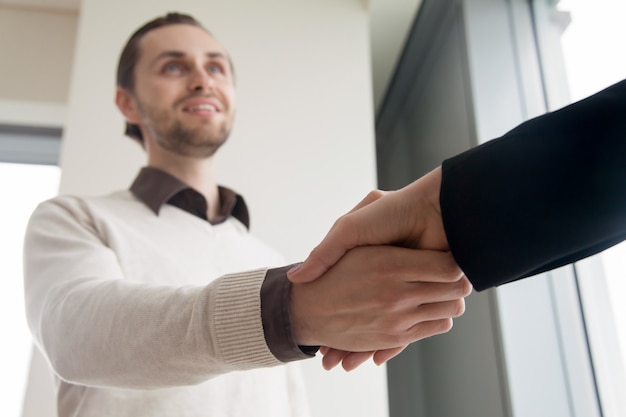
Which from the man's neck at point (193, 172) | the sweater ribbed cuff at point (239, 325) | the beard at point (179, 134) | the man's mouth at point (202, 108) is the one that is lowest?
the sweater ribbed cuff at point (239, 325)

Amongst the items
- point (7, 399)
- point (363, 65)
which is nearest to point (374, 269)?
point (363, 65)

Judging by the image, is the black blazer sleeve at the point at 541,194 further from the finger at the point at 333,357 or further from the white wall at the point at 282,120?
the white wall at the point at 282,120

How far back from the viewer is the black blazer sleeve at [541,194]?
376mm

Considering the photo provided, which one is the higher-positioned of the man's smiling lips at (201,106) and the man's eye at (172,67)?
the man's eye at (172,67)

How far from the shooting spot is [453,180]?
0.42m

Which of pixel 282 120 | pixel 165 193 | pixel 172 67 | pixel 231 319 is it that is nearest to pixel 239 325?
pixel 231 319

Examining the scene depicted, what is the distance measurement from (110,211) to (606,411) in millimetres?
957

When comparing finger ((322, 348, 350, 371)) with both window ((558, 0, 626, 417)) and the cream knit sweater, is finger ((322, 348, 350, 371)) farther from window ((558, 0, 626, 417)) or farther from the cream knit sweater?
window ((558, 0, 626, 417))

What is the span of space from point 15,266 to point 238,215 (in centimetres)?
89

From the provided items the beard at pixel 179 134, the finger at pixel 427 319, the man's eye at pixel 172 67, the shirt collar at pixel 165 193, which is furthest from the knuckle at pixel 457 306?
the man's eye at pixel 172 67

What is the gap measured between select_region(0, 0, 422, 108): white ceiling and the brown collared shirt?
0.82m

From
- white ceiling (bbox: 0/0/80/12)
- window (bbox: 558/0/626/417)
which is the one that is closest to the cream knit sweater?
window (bbox: 558/0/626/417)

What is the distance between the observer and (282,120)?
4.66ft

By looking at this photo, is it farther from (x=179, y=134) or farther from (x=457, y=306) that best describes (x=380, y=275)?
(x=179, y=134)
